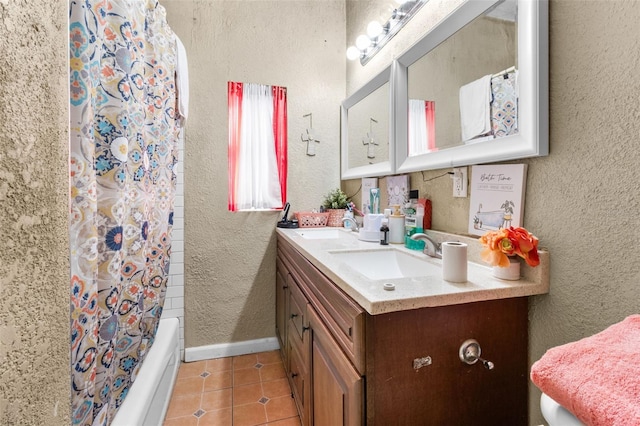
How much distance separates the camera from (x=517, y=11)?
39.7 inches

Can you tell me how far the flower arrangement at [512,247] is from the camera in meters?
0.93

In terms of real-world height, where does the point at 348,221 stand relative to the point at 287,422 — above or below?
above

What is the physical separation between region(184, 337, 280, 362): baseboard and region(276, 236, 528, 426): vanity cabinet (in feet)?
4.59

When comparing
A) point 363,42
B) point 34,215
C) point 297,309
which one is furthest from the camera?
point 363,42

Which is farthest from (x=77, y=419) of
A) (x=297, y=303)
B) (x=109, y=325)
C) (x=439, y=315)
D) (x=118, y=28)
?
(x=118, y=28)

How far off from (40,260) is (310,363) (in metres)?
1.06

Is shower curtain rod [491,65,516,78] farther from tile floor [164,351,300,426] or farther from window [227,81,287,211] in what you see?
tile floor [164,351,300,426]

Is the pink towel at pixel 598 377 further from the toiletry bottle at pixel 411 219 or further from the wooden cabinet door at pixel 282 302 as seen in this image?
the wooden cabinet door at pixel 282 302

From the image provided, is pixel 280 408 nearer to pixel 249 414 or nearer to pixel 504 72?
pixel 249 414

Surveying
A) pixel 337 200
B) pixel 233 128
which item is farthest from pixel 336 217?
pixel 233 128

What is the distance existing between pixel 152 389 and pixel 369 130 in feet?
5.87

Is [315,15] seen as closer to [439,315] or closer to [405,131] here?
[405,131]

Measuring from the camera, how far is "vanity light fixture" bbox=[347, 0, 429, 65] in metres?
1.61

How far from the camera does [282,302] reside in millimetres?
2072
